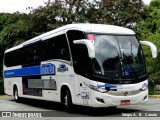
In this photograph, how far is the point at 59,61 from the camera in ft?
53.6

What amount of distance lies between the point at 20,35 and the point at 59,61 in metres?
22.2

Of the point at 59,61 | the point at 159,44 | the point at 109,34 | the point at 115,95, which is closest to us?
the point at 115,95

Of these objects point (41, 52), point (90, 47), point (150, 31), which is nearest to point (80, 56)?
point (90, 47)

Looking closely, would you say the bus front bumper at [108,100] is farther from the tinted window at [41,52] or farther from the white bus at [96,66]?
the tinted window at [41,52]

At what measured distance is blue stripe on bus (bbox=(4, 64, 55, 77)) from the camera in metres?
17.6

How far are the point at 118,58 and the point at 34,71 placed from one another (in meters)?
6.75

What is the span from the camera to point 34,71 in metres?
19.8

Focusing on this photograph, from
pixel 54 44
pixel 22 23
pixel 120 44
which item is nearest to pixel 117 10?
pixel 22 23

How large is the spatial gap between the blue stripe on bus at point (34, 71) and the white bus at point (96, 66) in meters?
0.05

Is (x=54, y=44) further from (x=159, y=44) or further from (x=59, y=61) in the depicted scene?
(x=159, y=44)

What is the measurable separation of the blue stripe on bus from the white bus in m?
0.05

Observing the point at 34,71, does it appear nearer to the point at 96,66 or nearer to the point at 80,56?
the point at 80,56

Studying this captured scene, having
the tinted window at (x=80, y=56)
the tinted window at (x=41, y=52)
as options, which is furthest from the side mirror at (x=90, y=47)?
the tinted window at (x=41, y=52)

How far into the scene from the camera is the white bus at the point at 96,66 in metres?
13.7
